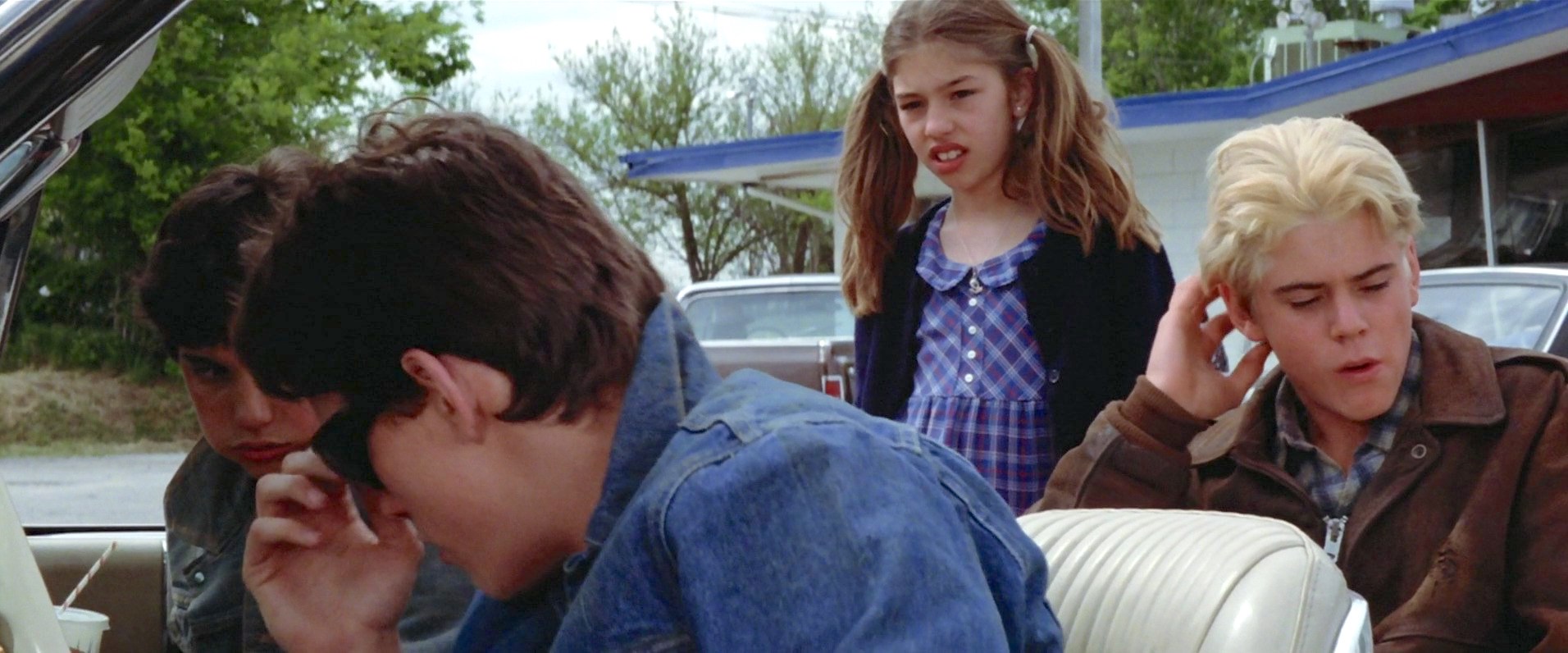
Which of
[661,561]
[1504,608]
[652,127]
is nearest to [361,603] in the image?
[661,561]

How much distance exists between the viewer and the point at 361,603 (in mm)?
1653

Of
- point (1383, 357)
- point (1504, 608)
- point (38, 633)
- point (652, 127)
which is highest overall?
point (38, 633)

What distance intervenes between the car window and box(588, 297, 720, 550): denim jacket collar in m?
4.44

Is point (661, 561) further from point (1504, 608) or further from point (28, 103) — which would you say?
point (1504, 608)

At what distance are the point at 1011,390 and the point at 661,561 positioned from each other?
1.99m

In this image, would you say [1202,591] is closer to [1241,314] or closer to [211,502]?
[1241,314]

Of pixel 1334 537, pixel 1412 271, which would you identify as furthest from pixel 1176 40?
pixel 1334 537

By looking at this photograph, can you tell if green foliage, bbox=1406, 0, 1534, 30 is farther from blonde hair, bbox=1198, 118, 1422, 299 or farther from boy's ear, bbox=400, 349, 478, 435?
boy's ear, bbox=400, 349, 478, 435

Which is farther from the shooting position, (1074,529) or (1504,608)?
(1504,608)

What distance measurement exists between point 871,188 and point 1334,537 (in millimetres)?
1491

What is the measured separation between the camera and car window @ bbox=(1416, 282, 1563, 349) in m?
5.34

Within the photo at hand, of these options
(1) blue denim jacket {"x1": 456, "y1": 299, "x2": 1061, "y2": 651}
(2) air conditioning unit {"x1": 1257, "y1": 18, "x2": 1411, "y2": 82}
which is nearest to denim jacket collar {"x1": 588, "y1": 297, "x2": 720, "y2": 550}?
(1) blue denim jacket {"x1": 456, "y1": 299, "x2": 1061, "y2": 651}

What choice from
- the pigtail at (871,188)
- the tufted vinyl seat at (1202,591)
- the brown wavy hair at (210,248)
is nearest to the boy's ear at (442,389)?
the tufted vinyl seat at (1202,591)

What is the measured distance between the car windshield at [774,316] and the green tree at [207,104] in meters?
9.44
